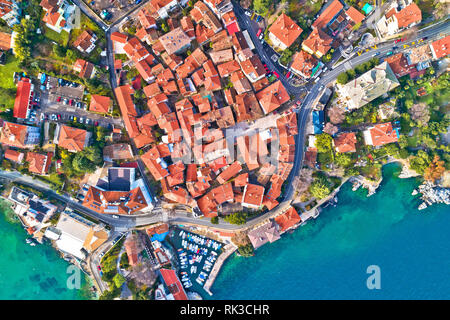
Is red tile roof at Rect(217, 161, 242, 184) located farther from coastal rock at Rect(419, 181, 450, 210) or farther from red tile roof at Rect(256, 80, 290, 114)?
coastal rock at Rect(419, 181, 450, 210)

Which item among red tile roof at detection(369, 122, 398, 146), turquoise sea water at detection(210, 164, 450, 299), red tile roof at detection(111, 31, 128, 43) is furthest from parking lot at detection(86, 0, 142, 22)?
turquoise sea water at detection(210, 164, 450, 299)

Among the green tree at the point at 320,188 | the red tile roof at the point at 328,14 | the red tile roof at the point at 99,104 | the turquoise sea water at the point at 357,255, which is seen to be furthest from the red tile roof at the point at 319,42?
the red tile roof at the point at 99,104

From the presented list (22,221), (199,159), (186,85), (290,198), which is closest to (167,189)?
(199,159)

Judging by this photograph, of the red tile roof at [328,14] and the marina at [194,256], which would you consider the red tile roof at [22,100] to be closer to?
the marina at [194,256]

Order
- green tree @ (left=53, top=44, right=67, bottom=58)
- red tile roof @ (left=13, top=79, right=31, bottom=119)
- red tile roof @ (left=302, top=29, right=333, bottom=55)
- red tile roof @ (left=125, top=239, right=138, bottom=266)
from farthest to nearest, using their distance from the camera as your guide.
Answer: red tile roof @ (left=125, top=239, right=138, bottom=266), red tile roof @ (left=302, top=29, right=333, bottom=55), red tile roof @ (left=13, top=79, right=31, bottom=119), green tree @ (left=53, top=44, right=67, bottom=58)

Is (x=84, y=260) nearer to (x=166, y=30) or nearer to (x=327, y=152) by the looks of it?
(x=166, y=30)

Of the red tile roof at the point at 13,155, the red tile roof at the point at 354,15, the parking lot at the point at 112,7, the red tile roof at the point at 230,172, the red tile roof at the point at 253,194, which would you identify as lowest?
the red tile roof at the point at 253,194

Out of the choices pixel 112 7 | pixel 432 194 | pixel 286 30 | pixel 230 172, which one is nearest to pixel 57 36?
pixel 112 7
